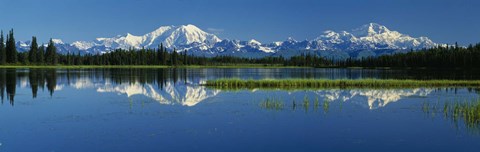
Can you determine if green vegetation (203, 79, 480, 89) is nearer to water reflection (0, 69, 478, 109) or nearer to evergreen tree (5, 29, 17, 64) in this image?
water reflection (0, 69, 478, 109)

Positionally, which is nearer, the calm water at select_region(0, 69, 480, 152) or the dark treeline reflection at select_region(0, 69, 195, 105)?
the calm water at select_region(0, 69, 480, 152)

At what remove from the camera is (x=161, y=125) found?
28906 millimetres

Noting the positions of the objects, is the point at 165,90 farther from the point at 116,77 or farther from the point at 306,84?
the point at 116,77

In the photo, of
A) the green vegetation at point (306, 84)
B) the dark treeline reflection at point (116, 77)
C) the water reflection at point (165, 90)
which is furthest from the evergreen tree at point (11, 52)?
the green vegetation at point (306, 84)

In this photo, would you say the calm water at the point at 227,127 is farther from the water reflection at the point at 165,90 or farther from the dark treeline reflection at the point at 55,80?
the dark treeline reflection at the point at 55,80

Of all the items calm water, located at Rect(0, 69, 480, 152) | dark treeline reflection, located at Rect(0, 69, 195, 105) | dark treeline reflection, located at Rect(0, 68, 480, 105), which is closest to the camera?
calm water, located at Rect(0, 69, 480, 152)

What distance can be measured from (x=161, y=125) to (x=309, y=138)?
8.55 metres

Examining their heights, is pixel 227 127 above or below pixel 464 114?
below

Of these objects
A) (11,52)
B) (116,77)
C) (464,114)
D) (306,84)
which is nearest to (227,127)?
(464,114)

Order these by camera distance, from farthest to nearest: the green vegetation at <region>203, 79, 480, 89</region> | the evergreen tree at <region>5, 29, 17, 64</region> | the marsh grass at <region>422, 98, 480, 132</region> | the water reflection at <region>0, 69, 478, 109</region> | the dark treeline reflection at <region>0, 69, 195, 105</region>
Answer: the evergreen tree at <region>5, 29, 17, 64</region> → the green vegetation at <region>203, 79, 480, 89</region> → the dark treeline reflection at <region>0, 69, 195, 105</region> → the water reflection at <region>0, 69, 478, 109</region> → the marsh grass at <region>422, 98, 480, 132</region>

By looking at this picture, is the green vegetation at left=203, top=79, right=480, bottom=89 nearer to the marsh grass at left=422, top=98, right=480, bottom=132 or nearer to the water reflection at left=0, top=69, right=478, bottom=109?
the water reflection at left=0, top=69, right=478, bottom=109

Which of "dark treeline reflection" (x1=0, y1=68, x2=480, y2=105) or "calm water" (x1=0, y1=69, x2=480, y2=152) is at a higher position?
"dark treeline reflection" (x1=0, y1=68, x2=480, y2=105)

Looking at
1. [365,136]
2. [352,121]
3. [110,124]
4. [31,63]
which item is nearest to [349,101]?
[352,121]

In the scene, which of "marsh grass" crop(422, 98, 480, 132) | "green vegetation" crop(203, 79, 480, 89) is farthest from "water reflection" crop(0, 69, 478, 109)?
"marsh grass" crop(422, 98, 480, 132)
